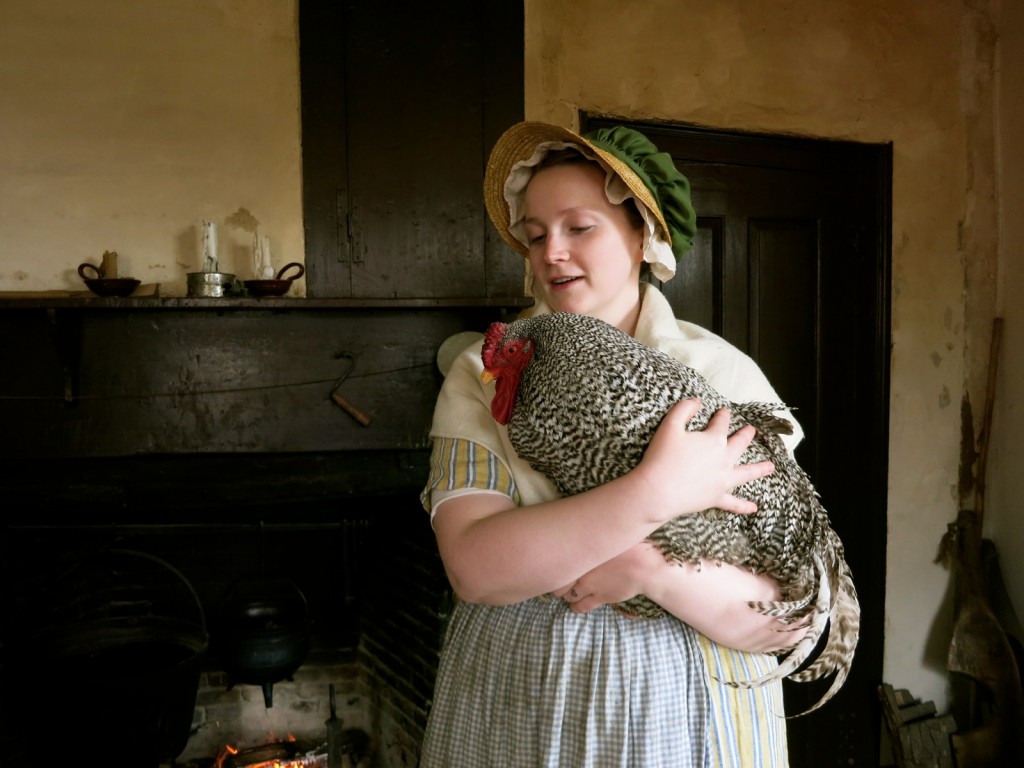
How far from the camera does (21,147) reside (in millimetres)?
2191

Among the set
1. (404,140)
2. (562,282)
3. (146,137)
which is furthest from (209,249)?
(562,282)

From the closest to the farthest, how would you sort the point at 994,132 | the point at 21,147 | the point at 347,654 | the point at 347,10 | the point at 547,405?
the point at 547,405 → the point at 21,147 → the point at 347,10 → the point at 347,654 → the point at 994,132

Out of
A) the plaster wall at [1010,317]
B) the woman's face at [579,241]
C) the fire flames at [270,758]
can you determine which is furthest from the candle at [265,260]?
the plaster wall at [1010,317]

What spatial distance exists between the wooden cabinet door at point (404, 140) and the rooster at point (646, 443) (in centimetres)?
145

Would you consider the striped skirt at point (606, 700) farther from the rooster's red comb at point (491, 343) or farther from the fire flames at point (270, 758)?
the fire flames at point (270, 758)

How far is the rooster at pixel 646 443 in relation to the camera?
3.07 feet

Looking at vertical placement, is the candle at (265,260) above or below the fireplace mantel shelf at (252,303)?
above

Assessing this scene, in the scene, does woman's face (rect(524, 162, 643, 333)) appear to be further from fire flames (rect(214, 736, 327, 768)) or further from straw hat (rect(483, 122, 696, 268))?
fire flames (rect(214, 736, 327, 768))

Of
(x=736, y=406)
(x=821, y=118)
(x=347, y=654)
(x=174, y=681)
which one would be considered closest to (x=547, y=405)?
(x=736, y=406)

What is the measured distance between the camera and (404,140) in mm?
2443

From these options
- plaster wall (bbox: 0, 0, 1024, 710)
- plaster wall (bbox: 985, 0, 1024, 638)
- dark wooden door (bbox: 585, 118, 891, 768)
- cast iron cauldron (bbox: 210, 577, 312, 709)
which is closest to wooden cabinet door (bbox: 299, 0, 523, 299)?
plaster wall (bbox: 0, 0, 1024, 710)

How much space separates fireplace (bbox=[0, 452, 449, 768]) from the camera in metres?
2.28

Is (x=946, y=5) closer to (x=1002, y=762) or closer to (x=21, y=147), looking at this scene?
(x=1002, y=762)

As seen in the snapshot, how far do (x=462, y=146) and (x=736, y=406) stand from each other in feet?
5.61
